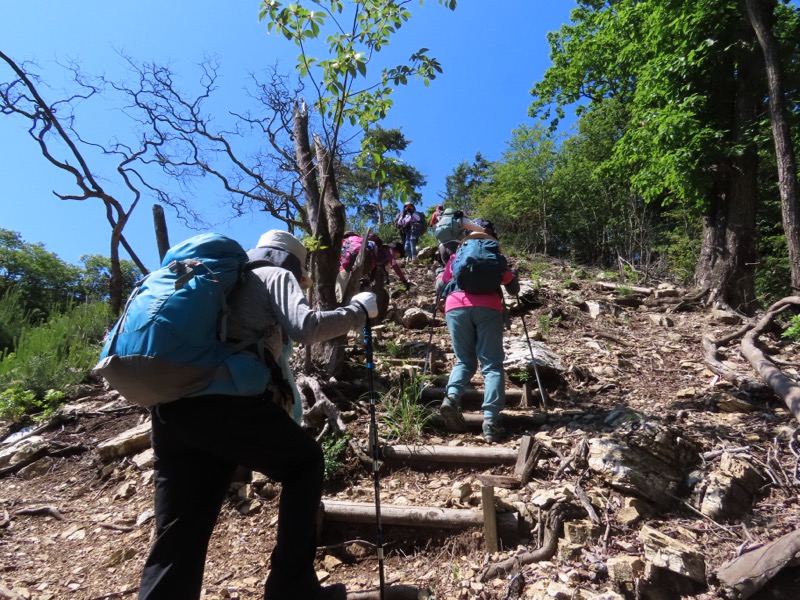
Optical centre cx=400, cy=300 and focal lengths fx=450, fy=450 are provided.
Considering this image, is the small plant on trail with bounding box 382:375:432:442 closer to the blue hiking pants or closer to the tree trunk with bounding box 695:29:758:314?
the blue hiking pants

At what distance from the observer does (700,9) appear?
856 cm

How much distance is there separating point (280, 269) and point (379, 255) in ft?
18.8

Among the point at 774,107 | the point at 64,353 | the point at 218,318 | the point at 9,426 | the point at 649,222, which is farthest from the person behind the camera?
the point at 649,222

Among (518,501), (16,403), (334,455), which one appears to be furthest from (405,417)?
(16,403)

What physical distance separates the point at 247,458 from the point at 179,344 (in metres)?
0.59

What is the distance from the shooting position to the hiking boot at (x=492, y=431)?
13.4 feet

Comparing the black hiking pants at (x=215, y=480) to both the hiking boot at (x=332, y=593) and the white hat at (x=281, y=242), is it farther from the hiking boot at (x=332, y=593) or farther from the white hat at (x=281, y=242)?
the white hat at (x=281, y=242)

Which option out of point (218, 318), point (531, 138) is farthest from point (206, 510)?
point (531, 138)

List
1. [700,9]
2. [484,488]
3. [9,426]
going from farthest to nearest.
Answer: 1. [700,9]
2. [9,426]
3. [484,488]

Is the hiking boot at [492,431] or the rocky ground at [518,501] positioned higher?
the hiking boot at [492,431]

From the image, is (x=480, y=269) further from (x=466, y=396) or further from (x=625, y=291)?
(x=625, y=291)

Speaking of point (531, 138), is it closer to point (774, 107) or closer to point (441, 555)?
point (774, 107)

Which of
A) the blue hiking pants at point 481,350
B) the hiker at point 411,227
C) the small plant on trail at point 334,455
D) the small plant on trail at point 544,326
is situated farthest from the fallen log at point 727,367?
the hiker at point 411,227

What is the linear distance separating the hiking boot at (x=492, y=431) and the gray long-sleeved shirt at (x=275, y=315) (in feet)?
7.50
